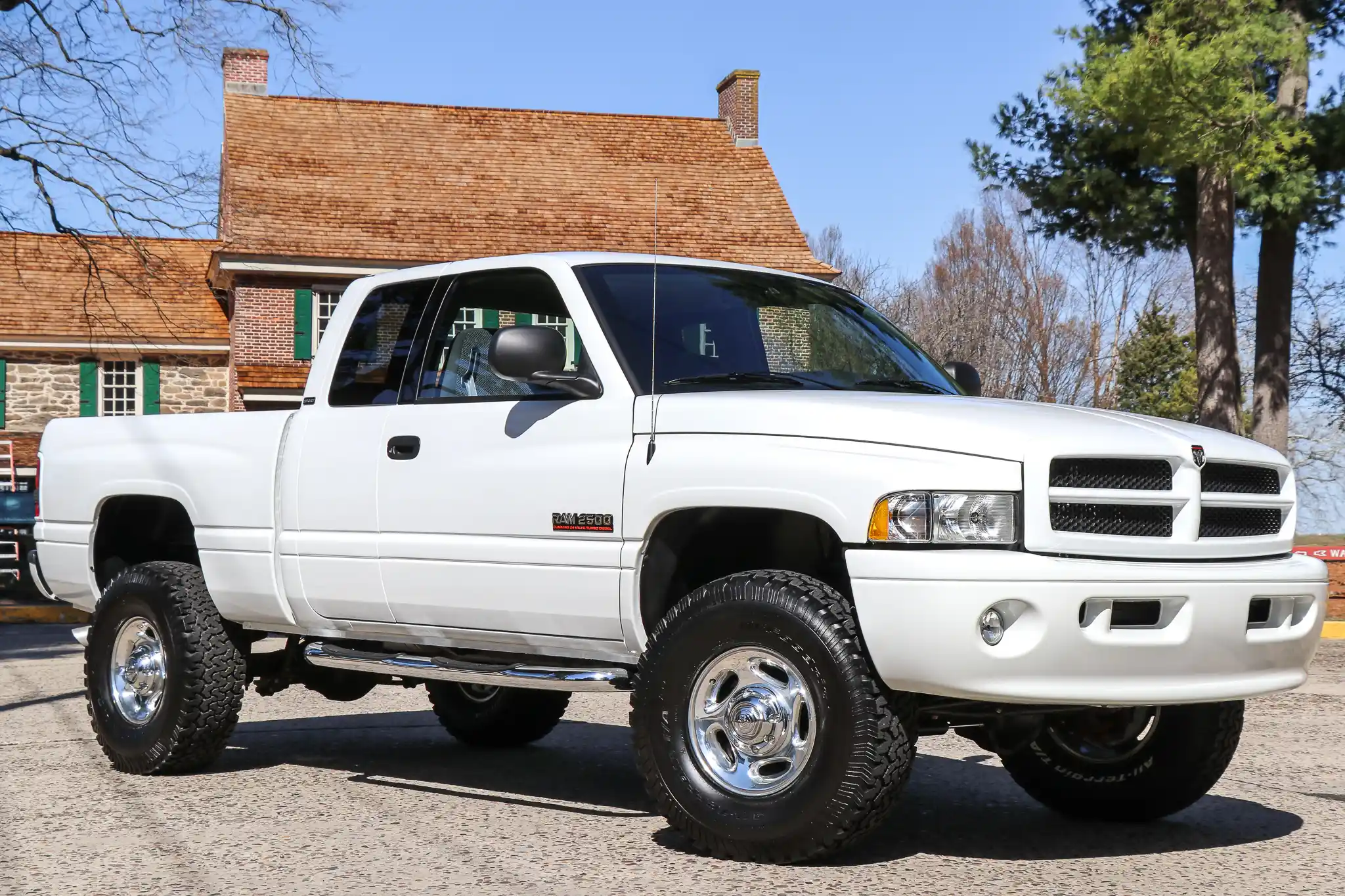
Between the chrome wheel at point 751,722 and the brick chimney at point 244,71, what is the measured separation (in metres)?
35.6

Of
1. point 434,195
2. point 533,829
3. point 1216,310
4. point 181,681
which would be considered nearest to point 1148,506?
point 533,829

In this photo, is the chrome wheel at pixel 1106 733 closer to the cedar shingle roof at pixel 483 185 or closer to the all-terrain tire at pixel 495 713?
the all-terrain tire at pixel 495 713

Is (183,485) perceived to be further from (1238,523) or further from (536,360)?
(1238,523)

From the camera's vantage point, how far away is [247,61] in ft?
128

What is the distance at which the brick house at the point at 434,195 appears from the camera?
3491 cm

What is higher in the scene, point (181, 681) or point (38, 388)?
point (38, 388)

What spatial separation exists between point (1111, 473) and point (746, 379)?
4.78 ft

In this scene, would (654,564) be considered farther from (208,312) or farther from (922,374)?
(208,312)

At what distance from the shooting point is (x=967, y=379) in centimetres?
725

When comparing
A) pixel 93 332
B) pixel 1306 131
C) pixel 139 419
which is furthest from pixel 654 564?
pixel 93 332

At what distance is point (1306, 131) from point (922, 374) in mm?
12825

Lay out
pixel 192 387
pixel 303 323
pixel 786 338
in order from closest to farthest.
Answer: pixel 786 338
pixel 303 323
pixel 192 387

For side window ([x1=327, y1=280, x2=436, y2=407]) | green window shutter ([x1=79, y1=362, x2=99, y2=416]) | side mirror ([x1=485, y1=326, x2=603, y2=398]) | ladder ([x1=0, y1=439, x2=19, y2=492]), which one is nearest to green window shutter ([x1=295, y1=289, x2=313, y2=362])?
ladder ([x1=0, y1=439, x2=19, y2=492])

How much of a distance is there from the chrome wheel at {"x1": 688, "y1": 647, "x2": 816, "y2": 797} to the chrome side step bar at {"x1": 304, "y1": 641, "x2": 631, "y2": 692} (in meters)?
0.46
